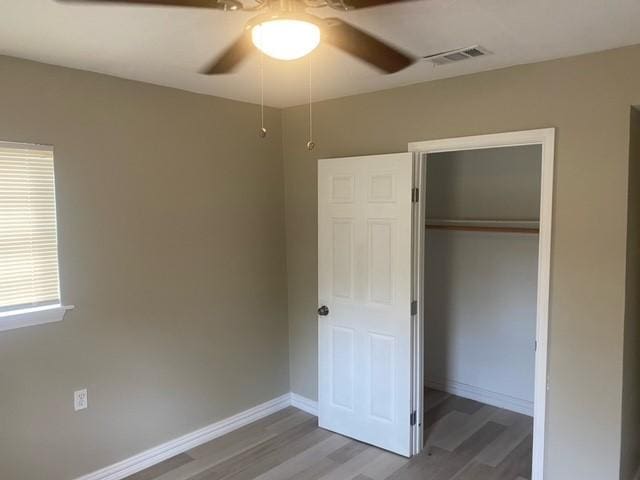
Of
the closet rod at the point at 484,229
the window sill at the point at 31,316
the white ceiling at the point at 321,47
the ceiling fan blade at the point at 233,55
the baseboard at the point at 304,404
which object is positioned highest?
the white ceiling at the point at 321,47

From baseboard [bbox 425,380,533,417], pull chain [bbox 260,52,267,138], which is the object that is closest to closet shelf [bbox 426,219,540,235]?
baseboard [bbox 425,380,533,417]

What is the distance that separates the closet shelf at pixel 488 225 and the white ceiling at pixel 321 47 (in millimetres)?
1434

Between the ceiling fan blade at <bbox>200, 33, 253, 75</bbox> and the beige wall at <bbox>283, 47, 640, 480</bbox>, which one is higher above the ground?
the ceiling fan blade at <bbox>200, 33, 253, 75</bbox>

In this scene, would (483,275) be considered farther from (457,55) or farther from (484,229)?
(457,55)

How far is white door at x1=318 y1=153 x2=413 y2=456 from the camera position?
3.20 meters

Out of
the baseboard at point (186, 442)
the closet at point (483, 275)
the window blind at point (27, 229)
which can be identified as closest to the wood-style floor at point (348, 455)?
the baseboard at point (186, 442)

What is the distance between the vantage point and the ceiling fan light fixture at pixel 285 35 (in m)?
1.38

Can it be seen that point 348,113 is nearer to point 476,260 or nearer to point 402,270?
point 402,270

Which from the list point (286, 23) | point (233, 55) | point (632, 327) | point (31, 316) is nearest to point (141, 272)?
point (31, 316)

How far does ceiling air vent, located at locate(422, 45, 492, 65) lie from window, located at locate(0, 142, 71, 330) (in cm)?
212

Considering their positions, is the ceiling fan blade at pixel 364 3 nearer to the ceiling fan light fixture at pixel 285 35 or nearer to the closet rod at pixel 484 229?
the ceiling fan light fixture at pixel 285 35

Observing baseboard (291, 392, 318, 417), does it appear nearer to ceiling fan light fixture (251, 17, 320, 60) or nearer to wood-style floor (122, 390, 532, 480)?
wood-style floor (122, 390, 532, 480)

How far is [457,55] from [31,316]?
8.57 ft

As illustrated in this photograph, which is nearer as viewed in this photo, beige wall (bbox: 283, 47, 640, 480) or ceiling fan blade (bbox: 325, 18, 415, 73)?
ceiling fan blade (bbox: 325, 18, 415, 73)
